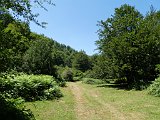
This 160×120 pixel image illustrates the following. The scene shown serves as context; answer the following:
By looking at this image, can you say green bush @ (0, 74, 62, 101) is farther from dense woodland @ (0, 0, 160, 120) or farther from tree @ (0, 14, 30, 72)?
tree @ (0, 14, 30, 72)

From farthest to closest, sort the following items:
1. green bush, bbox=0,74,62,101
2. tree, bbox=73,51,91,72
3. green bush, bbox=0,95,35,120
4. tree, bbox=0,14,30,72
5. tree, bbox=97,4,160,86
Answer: tree, bbox=73,51,91,72, tree, bbox=97,4,160,86, green bush, bbox=0,74,62,101, green bush, bbox=0,95,35,120, tree, bbox=0,14,30,72

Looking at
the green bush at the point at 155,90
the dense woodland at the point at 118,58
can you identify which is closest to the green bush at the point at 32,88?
the dense woodland at the point at 118,58

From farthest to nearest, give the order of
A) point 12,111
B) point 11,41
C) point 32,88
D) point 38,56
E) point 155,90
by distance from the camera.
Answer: point 38,56, point 155,90, point 32,88, point 12,111, point 11,41

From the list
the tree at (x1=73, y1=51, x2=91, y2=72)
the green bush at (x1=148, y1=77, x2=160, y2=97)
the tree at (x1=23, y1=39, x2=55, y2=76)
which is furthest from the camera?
the tree at (x1=73, y1=51, x2=91, y2=72)

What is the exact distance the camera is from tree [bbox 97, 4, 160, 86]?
125ft

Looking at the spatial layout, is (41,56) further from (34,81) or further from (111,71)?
(34,81)

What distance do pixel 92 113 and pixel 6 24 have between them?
347 inches

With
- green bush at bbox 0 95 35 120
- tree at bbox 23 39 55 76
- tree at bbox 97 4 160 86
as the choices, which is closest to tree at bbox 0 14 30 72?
green bush at bbox 0 95 35 120

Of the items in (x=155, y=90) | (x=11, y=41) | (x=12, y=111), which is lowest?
(x=12, y=111)

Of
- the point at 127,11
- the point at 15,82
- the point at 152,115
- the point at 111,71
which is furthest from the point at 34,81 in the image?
the point at 127,11

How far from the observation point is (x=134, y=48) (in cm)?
3744

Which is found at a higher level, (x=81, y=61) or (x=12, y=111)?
(x=81, y=61)

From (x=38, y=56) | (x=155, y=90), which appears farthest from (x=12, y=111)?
(x=38, y=56)

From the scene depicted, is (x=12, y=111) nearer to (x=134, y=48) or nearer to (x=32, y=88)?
(x=32, y=88)
